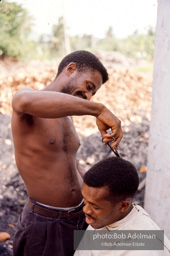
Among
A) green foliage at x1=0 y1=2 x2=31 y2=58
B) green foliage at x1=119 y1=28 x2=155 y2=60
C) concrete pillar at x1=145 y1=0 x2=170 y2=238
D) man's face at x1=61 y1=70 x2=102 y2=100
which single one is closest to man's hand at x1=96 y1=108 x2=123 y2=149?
man's face at x1=61 y1=70 x2=102 y2=100

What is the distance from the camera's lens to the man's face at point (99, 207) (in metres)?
1.68

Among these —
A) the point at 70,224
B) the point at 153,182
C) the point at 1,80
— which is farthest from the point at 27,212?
the point at 1,80

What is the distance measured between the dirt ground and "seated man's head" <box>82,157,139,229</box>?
1824 millimetres

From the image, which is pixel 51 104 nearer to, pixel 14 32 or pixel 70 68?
pixel 70 68

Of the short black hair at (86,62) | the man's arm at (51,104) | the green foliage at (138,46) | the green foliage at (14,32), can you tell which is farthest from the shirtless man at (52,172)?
the green foliage at (138,46)

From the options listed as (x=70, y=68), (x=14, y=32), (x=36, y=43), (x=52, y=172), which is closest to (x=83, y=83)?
(x=70, y=68)

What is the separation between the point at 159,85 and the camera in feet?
8.73

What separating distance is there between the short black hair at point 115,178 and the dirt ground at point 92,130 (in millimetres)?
1943

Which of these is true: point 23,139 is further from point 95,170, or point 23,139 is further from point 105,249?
point 105,249

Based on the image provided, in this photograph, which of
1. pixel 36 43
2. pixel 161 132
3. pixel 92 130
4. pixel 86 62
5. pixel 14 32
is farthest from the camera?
pixel 36 43

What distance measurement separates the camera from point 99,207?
5.60 feet

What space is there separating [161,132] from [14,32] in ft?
25.8

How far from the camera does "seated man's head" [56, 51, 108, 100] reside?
2.04m

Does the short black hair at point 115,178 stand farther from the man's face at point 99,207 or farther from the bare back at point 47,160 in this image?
the bare back at point 47,160
